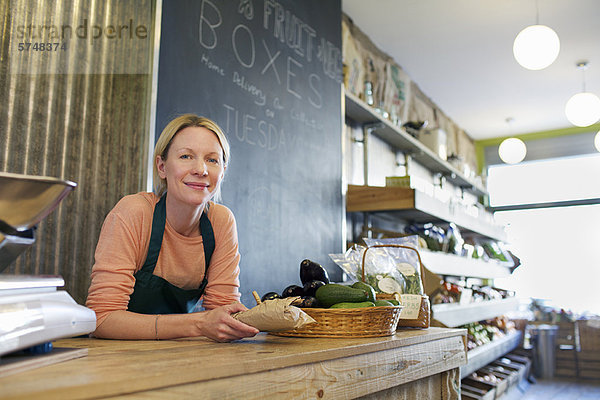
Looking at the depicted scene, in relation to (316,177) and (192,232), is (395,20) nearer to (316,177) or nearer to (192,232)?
(316,177)

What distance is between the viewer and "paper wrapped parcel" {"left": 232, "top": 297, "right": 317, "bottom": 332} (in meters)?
1.14

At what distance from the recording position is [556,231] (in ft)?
24.3

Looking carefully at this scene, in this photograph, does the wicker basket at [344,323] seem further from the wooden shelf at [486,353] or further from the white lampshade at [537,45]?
the white lampshade at [537,45]

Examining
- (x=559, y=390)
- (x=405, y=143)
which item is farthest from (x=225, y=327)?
(x=559, y=390)

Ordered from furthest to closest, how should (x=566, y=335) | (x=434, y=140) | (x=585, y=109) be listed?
(x=566, y=335), (x=434, y=140), (x=585, y=109)

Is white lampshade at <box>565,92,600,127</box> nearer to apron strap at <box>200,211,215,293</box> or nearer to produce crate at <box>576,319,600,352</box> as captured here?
produce crate at <box>576,319,600,352</box>

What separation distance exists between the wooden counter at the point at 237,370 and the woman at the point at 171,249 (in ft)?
0.50

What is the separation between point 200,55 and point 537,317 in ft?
19.9

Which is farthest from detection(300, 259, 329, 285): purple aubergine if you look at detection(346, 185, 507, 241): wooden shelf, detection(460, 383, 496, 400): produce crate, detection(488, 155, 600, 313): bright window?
detection(488, 155, 600, 313): bright window

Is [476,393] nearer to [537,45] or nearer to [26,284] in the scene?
[537,45]

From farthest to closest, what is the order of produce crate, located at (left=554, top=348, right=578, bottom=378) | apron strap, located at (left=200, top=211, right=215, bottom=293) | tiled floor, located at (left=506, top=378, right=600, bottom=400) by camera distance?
produce crate, located at (left=554, top=348, right=578, bottom=378), tiled floor, located at (left=506, top=378, right=600, bottom=400), apron strap, located at (left=200, top=211, right=215, bottom=293)

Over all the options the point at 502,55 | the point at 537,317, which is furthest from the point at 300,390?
the point at 537,317

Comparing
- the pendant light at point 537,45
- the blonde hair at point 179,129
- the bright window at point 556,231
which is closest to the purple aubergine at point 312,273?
Answer: the blonde hair at point 179,129

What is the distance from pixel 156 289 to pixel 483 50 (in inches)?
176
